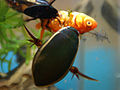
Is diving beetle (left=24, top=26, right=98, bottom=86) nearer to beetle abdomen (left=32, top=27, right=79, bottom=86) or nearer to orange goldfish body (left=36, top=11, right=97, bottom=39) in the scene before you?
beetle abdomen (left=32, top=27, right=79, bottom=86)

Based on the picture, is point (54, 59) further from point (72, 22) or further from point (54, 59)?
point (72, 22)

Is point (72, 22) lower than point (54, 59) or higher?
higher

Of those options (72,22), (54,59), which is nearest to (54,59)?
(54,59)

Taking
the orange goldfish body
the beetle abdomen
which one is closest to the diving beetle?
the beetle abdomen

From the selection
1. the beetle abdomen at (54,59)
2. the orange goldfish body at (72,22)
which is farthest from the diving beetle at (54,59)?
the orange goldfish body at (72,22)

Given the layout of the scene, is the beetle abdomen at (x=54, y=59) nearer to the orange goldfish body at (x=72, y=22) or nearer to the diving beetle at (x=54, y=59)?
the diving beetle at (x=54, y=59)
